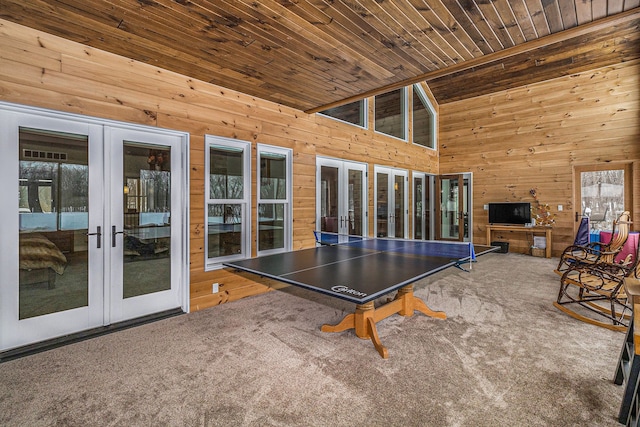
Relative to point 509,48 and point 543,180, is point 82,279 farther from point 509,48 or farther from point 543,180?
point 543,180

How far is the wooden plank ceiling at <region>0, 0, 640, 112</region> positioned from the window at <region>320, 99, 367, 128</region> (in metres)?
1.56

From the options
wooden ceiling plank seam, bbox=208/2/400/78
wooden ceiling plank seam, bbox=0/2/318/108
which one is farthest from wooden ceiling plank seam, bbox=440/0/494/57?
wooden ceiling plank seam, bbox=0/2/318/108

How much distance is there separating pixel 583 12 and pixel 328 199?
3.86 m

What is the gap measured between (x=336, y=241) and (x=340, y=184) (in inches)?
52.7

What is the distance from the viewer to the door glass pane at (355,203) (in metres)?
6.00

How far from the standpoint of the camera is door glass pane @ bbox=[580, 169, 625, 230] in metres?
6.57

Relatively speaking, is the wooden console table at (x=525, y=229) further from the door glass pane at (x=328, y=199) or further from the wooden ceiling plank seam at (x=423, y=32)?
the wooden ceiling plank seam at (x=423, y=32)

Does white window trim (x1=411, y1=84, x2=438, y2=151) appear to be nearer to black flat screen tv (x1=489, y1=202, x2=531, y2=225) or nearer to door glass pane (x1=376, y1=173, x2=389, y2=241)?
door glass pane (x1=376, y1=173, x2=389, y2=241)

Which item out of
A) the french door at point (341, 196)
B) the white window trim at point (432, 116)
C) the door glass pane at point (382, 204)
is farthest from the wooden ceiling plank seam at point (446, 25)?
the white window trim at point (432, 116)

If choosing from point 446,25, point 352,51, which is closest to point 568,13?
point 446,25

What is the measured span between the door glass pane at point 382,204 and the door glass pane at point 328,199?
1260 millimetres

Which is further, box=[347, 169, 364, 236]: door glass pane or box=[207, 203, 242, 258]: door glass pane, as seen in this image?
box=[347, 169, 364, 236]: door glass pane

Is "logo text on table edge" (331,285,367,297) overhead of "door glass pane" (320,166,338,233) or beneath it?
beneath

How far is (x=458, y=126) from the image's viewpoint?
8.53m
